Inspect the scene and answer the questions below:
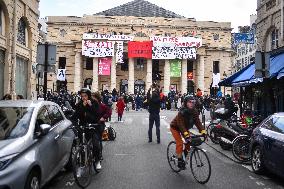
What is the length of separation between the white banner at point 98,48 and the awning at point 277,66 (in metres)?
47.4

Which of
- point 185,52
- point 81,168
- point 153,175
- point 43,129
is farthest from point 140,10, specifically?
point 43,129

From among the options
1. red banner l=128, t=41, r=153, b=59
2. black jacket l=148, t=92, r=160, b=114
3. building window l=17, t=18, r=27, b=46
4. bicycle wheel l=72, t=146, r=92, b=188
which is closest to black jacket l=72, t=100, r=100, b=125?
bicycle wheel l=72, t=146, r=92, b=188

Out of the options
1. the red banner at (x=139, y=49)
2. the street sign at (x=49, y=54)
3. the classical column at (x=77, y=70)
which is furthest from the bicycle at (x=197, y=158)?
the classical column at (x=77, y=70)

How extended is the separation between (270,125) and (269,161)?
0.99m

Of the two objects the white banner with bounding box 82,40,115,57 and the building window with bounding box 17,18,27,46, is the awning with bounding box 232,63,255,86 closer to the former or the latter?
the building window with bounding box 17,18,27,46

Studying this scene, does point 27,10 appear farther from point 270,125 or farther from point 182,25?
point 182,25

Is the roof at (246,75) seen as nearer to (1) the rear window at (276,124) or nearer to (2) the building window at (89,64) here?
(1) the rear window at (276,124)

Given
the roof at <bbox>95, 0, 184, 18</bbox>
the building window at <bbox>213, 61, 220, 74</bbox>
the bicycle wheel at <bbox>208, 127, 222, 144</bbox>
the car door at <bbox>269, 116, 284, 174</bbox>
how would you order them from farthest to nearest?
the roof at <bbox>95, 0, 184, 18</bbox> < the building window at <bbox>213, 61, 220, 74</bbox> < the bicycle wheel at <bbox>208, 127, 222, 144</bbox> < the car door at <bbox>269, 116, 284, 174</bbox>

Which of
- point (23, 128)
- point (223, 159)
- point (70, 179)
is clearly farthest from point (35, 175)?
point (223, 159)

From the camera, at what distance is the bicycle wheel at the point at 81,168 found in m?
7.38

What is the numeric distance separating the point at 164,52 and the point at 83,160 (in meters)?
56.8

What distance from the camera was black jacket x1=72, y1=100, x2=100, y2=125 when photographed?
8.79 meters

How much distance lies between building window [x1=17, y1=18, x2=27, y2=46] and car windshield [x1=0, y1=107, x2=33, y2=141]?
15590 millimetres

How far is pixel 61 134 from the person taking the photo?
316 inches
